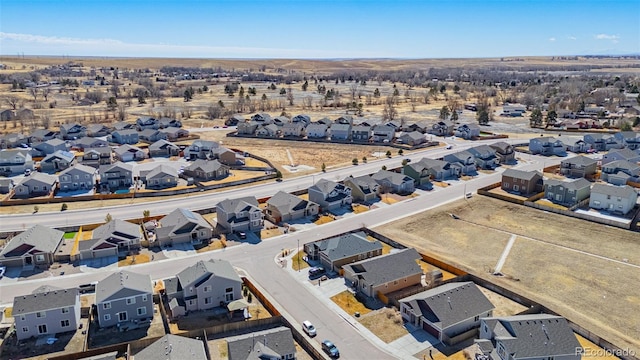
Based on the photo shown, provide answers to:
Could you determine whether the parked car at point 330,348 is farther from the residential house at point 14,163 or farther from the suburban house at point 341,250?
the residential house at point 14,163

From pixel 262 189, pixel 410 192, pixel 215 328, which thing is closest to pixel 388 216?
pixel 410 192

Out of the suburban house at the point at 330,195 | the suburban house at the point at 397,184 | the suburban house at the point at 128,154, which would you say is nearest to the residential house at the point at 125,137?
the suburban house at the point at 128,154

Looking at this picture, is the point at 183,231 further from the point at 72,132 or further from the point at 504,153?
the point at 72,132

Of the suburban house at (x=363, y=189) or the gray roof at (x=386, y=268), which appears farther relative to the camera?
the suburban house at (x=363, y=189)

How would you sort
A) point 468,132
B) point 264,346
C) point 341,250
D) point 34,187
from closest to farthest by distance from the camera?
point 264,346 → point 341,250 → point 34,187 → point 468,132

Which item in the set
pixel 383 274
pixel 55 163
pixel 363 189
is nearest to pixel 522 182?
pixel 363 189

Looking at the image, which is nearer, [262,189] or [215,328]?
[215,328]

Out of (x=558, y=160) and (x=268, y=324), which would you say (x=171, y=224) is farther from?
(x=558, y=160)
